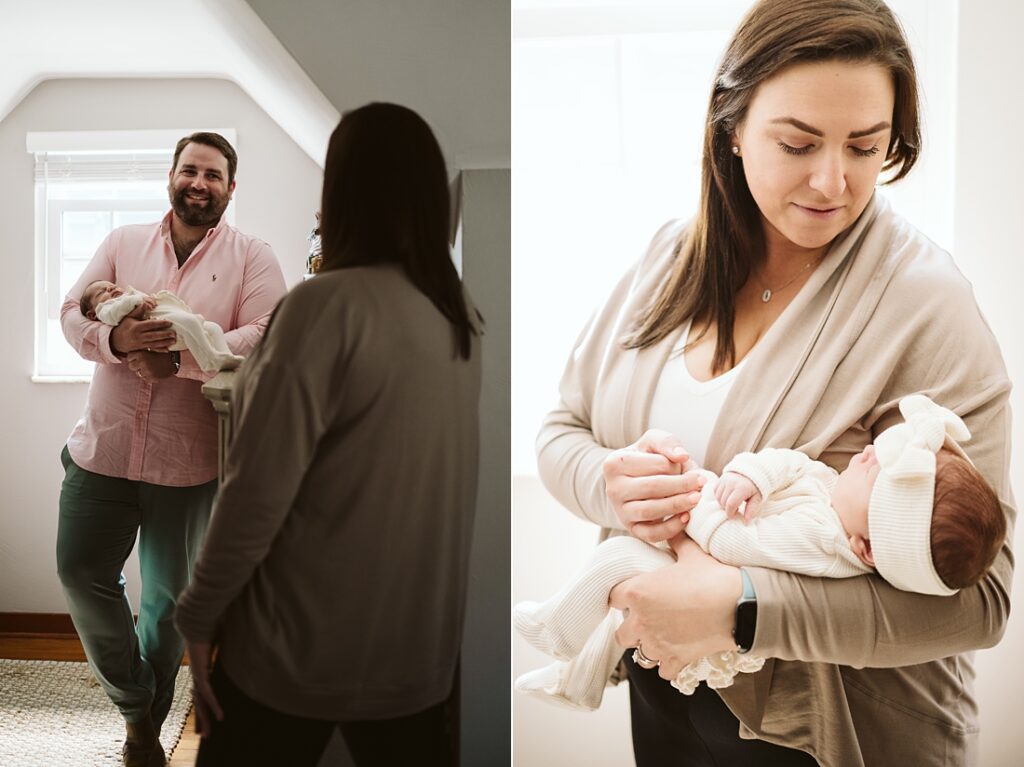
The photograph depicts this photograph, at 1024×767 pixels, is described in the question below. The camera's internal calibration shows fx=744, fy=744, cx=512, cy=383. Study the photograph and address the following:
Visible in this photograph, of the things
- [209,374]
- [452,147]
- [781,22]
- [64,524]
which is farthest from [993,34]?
[64,524]

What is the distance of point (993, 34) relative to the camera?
3.72ft

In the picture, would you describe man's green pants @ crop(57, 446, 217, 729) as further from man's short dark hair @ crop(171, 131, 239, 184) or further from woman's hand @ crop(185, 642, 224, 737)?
man's short dark hair @ crop(171, 131, 239, 184)

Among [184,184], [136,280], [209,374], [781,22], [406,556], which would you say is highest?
Result: [781,22]

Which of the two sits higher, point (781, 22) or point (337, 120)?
point (781, 22)

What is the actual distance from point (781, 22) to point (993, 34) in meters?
0.37

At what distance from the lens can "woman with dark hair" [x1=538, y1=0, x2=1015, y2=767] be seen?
3.12 feet

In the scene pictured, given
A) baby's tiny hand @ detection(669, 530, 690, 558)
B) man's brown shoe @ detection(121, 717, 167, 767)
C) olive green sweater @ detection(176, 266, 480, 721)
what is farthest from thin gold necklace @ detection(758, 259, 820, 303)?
man's brown shoe @ detection(121, 717, 167, 767)

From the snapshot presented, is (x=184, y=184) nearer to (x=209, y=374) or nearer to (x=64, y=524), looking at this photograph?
(x=209, y=374)

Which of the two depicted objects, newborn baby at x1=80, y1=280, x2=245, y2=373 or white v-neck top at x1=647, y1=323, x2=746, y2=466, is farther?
white v-neck top at x1=647, y1=323, x2=746, y2=466

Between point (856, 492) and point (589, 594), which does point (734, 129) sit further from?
point (589, 594)

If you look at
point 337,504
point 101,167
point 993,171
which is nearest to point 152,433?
point 337,504

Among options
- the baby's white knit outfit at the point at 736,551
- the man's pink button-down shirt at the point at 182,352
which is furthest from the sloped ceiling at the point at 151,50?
the baby's white knit outfit at the point at 736,551

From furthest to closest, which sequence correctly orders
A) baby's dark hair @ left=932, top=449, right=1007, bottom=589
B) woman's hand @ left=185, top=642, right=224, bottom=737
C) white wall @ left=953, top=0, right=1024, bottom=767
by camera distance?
white wall @ left=953, top=0, right=1024, bottom=767
woman's hand @ left=185, top=642, right=224, bottom=737
baby's dark hair @ left=932, top=449, right=1007, bottom=589

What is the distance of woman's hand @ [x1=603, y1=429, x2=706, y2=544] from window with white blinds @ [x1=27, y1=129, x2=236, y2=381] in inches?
25.1
